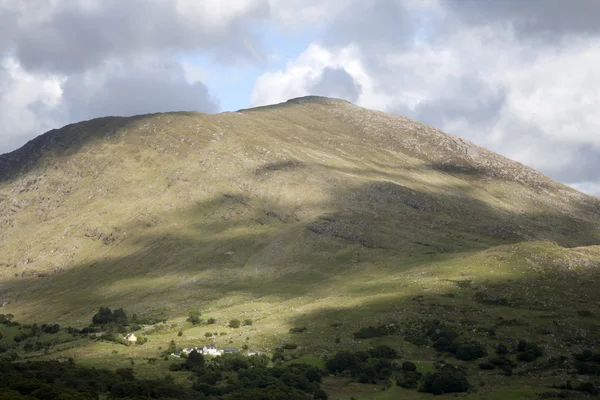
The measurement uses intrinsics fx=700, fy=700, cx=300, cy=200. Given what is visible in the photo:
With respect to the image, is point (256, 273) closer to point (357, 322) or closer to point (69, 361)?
point (357, 322)

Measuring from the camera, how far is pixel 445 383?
311ft

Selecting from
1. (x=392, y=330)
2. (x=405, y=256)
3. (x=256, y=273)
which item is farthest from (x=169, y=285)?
(x=392, y=330)

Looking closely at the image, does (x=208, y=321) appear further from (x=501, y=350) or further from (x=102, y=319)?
(x=501, y=350)

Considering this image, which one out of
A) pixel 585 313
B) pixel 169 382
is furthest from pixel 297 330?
pixel 585 313

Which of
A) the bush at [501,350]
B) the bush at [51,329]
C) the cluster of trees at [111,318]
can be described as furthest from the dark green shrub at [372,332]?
the bush at [51,329]

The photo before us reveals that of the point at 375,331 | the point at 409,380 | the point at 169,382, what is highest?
the point at 169,382

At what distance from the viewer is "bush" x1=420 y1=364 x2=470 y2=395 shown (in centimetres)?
9438

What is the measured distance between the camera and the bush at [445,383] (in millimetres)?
94375

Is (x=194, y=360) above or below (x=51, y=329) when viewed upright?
below

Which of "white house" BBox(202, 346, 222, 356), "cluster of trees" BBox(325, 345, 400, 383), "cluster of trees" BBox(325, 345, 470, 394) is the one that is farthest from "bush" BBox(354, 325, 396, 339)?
"white house" BBox(202, 346, 222, 356)

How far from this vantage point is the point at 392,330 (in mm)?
127562

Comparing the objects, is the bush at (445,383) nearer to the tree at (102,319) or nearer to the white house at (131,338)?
the white house at (131,338)

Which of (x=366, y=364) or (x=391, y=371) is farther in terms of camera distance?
(x=366, y=364)

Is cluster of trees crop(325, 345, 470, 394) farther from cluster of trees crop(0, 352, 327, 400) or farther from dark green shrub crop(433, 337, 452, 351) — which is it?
dark green shrub crop(433, 337, 452, 351)
